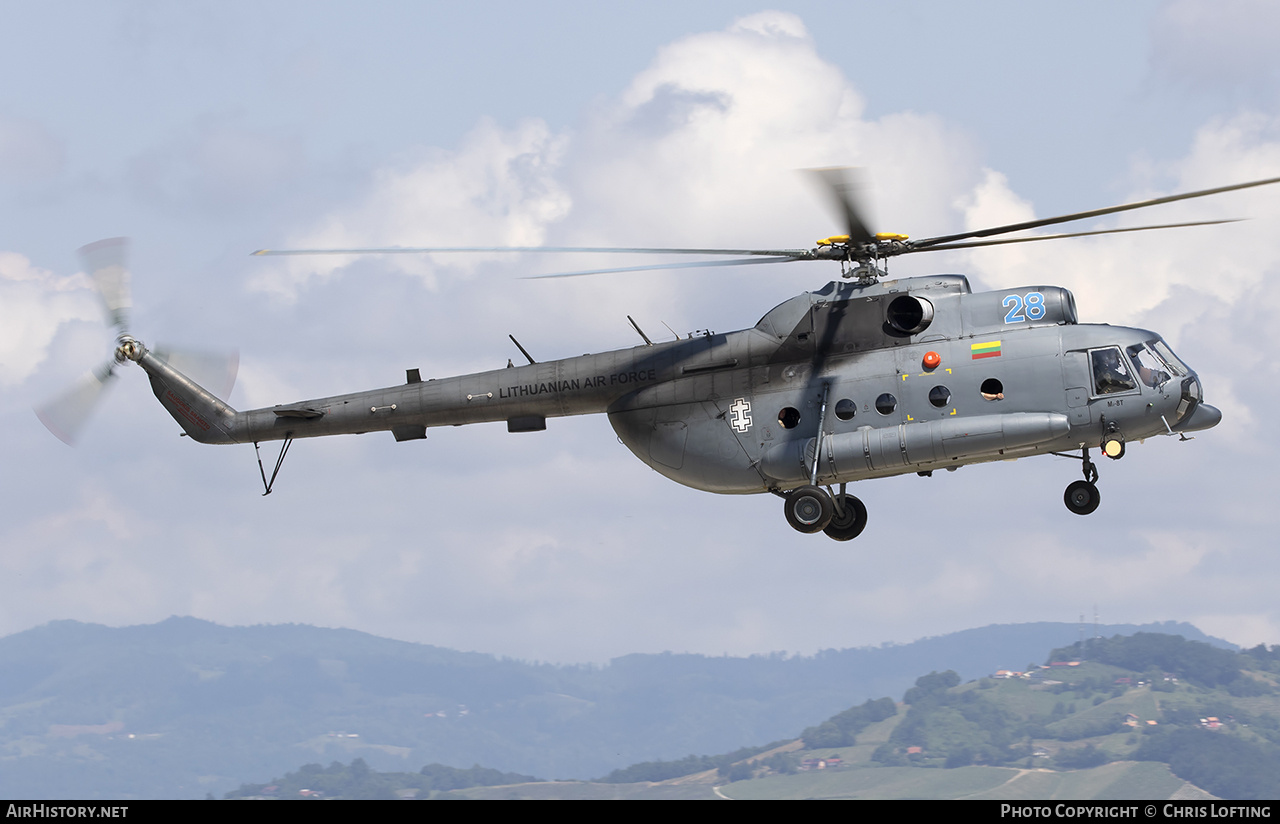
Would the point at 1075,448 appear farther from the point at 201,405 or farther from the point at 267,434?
the point at 201,405

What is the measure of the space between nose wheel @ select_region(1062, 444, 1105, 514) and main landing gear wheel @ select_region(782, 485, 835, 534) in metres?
4.36

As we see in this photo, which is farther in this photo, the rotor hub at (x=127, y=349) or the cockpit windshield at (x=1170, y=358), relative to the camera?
the rotor hub at (x=127, y=349)

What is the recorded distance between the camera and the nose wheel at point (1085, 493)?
2739 cm

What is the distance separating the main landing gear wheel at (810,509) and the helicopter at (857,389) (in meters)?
0.04

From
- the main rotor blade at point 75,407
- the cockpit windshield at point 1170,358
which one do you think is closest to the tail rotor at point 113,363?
the main rotor blade at point 75,407

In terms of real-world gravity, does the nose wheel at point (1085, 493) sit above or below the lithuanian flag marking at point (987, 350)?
below

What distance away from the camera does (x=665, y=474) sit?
30047 mm

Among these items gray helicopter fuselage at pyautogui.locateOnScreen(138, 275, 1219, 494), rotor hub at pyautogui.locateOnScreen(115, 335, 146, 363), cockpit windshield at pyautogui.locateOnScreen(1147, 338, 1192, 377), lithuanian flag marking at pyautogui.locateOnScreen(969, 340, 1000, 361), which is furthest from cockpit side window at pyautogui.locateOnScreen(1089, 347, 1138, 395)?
rotor hub at pyautogui.locateOnScreen(115, 335, 146, 363)

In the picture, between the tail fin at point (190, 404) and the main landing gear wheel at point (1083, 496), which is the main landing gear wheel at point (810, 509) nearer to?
the main landing gear wheel at point (1083, 496)

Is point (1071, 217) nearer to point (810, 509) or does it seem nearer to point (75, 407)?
point (810, 509)

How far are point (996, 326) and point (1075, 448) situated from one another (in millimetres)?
2652

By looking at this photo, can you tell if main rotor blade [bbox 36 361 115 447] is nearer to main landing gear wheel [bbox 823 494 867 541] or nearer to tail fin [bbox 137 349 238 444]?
tail fin [bbox 137 349 238 444]

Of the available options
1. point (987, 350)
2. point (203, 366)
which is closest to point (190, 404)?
point (203, 366)
